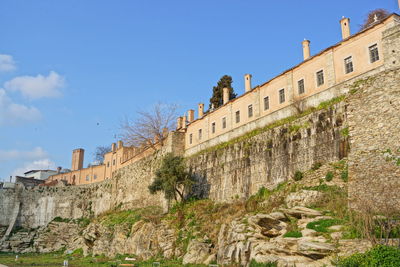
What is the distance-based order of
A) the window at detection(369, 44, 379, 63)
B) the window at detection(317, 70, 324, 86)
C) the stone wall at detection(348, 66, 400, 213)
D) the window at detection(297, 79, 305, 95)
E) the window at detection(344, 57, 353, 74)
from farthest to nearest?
the window at detection(297, 79, 305, 95), the window at detection(317, 70, 324, 86), the window at detection(344, 57, 353, 74), the window at detection(369, 44, 379, 63), the stone wall at detection(348, 66, 400, 213)

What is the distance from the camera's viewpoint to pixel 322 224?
16750 millimetres

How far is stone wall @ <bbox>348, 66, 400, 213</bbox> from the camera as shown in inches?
630

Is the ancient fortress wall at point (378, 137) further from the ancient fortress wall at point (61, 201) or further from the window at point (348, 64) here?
the ancient fortress wall at point (61, 201)

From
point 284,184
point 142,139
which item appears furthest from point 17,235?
point 284,184

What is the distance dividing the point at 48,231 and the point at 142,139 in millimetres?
20522

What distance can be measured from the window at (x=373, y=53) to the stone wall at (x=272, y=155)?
12.3ft

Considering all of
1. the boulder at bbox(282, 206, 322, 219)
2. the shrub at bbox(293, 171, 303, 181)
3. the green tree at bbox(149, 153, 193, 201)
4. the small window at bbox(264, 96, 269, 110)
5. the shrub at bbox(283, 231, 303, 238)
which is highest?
the small window at bbox(264, 96, 269, 110)

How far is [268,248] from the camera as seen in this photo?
56.8ft

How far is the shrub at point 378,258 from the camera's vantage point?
39.1 feet

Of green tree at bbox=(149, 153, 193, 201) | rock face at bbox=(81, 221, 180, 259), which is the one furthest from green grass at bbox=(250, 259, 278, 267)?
green tree at bbox=(149, 153, 193, 201)

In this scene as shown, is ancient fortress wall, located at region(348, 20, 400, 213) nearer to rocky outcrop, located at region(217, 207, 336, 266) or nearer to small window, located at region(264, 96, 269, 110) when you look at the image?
rocky outcrop, located at region(217, 207, 336, 266)

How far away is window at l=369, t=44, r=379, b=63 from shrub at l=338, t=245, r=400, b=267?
45.1 feet

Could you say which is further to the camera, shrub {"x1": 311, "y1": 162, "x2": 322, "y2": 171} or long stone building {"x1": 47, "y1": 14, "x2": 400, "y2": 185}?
long stone building {"x1": 47, "y1": 14, "x2": 400, "y2": 185}

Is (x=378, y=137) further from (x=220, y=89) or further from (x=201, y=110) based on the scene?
(x=220, y=89)
